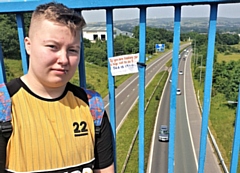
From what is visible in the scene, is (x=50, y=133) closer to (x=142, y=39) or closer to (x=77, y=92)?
(x=77, y=92)

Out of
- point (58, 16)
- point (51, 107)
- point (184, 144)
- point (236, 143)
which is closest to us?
point (58, 16)

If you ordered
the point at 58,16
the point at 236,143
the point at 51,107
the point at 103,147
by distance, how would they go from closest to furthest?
1. the point at 58,16
2. the point at 51,107
3. the point at 103,147
4. the point at 236,143

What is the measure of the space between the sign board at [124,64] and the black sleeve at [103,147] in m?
0.25

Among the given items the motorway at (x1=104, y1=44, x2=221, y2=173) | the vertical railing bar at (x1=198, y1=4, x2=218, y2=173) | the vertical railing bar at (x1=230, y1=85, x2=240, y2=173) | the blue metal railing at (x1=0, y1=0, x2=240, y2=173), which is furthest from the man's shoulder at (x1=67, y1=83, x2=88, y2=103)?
the motorway at (x1=104, y1=44, x2=221, y2=173)

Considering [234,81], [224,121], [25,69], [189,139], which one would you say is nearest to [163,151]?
[189,139]

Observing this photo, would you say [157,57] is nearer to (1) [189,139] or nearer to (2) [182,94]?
(2) [182,94]

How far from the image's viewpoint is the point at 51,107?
3.35 feet

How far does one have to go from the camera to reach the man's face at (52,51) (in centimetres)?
90

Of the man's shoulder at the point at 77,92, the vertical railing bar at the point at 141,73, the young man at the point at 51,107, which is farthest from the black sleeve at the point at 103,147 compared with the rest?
the vertical railing bar at the point at 141,73

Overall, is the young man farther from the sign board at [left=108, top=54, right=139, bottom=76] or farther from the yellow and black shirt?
the sign board at [left=108, top=54, right=139, bottom=76]

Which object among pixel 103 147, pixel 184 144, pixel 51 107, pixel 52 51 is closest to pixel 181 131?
pixel 184 144

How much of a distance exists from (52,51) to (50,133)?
1.07 ft

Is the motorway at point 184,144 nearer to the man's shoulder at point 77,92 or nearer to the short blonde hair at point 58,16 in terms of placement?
the man's shoulder at point 77,92

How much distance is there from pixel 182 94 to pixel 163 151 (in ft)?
28.5
